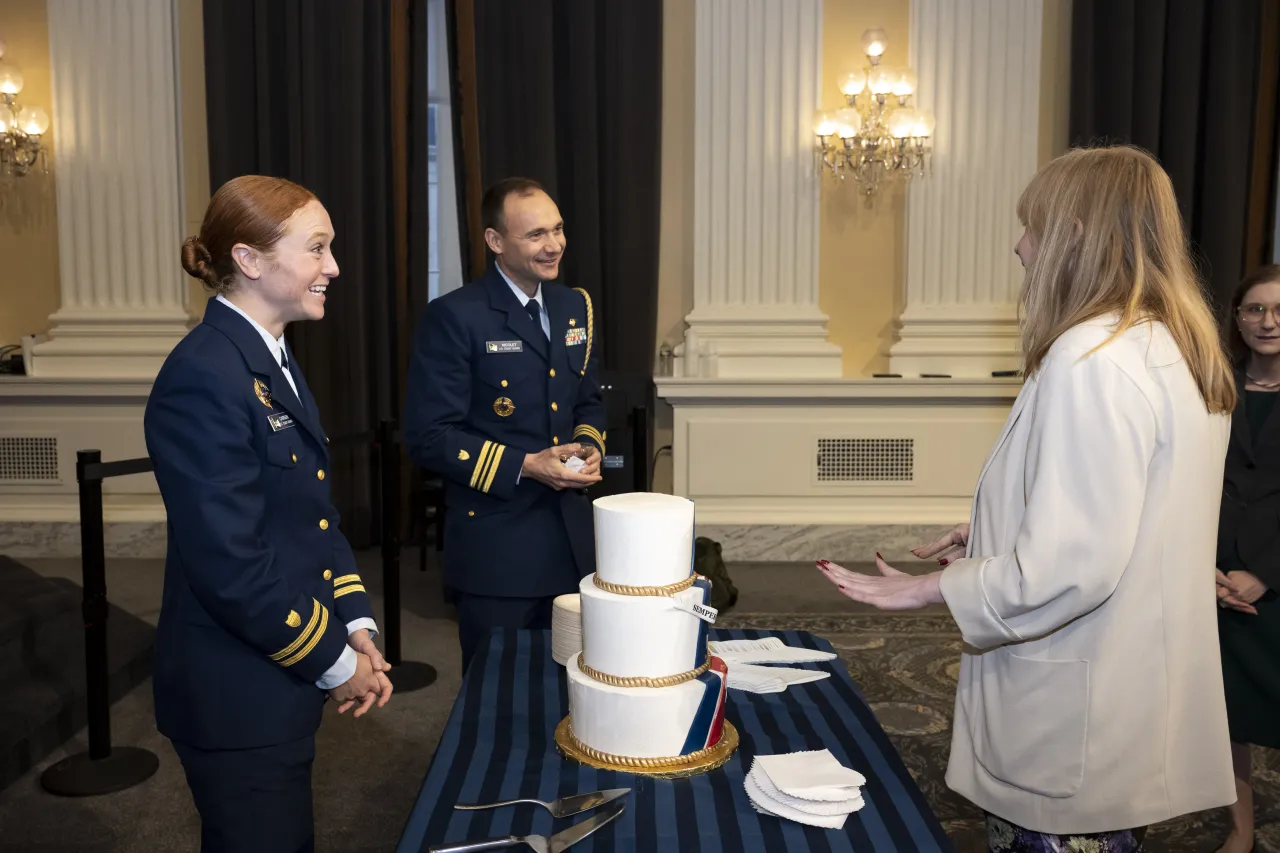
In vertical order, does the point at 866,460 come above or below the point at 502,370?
below

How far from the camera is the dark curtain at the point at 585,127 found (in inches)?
224

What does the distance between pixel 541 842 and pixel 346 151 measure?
5.06 metres

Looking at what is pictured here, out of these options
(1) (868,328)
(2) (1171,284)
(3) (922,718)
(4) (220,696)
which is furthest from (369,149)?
(2) (1171,284)

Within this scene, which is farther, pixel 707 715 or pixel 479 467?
pixel 479 467

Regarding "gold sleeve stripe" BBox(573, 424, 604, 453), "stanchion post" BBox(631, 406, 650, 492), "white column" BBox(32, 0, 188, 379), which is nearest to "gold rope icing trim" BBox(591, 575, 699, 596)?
"gold sleeve stripe" BBox(573, 424, 604, 453)

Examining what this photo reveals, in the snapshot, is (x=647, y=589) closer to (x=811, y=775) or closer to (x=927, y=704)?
(x=811, y=775)

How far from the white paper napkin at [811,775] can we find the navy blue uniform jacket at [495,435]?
1.27 m

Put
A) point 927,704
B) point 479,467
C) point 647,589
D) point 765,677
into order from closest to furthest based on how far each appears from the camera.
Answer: point 647,589 → point 765,677 → point 479,467 → point 927,704

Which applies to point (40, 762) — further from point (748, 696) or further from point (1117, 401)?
point (1117, 401)

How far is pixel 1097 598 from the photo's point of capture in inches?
53.9

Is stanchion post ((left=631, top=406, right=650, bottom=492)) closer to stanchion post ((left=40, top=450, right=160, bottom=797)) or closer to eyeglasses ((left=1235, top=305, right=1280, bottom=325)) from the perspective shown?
stanchion post ((left=40, top=450, right=160, bottom=797))

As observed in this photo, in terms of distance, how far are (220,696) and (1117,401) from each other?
4.38 ft

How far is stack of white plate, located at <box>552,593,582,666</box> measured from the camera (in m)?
1.92

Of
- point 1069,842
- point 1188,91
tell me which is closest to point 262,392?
point 1069,842
